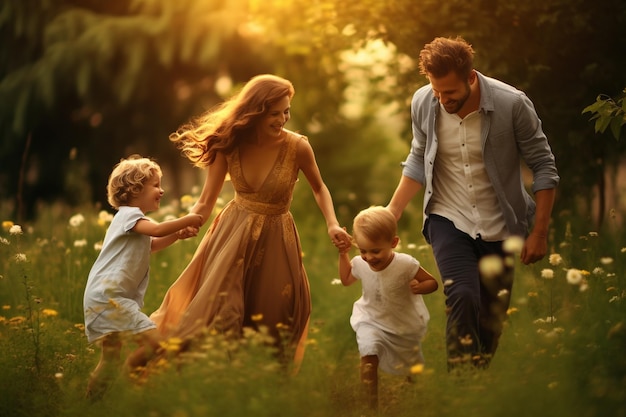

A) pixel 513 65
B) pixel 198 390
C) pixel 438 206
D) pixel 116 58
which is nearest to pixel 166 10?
pixel 116 58

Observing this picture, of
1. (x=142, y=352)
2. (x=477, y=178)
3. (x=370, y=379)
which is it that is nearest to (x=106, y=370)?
(x=142, y=352)

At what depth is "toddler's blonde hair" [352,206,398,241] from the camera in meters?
5.30

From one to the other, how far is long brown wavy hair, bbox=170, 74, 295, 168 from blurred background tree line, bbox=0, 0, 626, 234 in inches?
81.6

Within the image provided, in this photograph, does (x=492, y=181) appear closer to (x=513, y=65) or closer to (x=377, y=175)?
(x=513, y=65)

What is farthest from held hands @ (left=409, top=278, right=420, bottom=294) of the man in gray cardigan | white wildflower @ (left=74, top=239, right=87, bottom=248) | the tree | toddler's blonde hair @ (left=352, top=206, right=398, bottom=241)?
the tree

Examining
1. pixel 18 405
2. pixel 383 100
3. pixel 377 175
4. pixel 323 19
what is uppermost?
pixel 323 19

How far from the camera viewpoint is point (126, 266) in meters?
5.59

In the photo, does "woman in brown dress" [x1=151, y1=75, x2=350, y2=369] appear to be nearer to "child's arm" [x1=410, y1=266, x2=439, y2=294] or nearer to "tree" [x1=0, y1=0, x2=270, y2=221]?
"child's arm" [x1=410, y1=266, x2=439, y2=294]

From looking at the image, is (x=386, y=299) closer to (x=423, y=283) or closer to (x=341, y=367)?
(x=423, y=283)

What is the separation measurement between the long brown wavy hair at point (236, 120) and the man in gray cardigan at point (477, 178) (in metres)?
0.85

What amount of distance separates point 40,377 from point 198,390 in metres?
1.52

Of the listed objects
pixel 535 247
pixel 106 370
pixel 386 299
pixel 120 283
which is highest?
pixel 535 247

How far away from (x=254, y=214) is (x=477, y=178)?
4.22 feet

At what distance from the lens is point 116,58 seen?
50.4 ft
